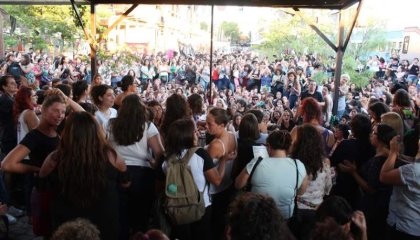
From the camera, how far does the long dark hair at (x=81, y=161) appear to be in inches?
82.0

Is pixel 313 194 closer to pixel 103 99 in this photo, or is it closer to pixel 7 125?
pixel 103 99

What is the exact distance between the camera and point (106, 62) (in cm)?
1249

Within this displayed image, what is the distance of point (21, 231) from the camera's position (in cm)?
387

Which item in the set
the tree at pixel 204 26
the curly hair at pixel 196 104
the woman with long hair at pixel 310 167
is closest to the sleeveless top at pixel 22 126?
the curly hair at pixel 196 104

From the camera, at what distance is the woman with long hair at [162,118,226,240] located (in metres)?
2.60

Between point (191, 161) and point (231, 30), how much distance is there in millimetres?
61312

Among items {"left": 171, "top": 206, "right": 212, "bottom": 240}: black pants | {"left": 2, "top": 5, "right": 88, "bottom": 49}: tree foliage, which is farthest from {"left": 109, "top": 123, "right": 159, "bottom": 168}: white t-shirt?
{"left": 2, "top": 5, "right": 88, "bottom": 49}: tree foliage

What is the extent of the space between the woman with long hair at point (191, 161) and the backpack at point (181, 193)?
0.03m

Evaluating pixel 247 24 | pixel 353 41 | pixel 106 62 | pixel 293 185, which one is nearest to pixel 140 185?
pixel 293 185

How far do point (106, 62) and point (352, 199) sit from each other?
34.7 feet

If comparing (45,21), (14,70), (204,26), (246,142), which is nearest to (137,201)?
(246,142)

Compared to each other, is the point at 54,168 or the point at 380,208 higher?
the point at 54,168

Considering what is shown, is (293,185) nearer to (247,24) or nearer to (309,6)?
(309,6)

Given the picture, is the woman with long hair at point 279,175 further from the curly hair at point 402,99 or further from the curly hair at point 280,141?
the curly hair at point 402,99
